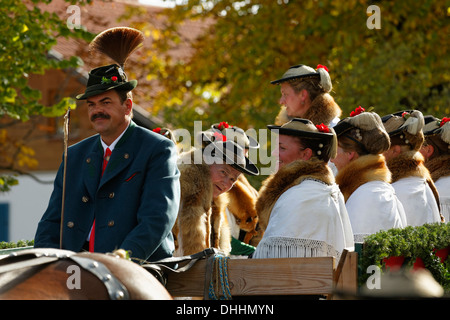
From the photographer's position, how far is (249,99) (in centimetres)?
1599

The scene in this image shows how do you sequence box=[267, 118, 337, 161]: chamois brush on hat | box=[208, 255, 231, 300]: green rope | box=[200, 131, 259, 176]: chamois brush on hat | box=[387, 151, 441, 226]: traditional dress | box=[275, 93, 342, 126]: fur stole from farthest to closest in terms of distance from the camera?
box=[275, 93, 342, 126]: fur stole < box=[387, 151, 441, 226]: traditional dress < box=[200, 131, 259, 176]: chamois brush on hat < box=[267, 118, 337, 161]: chamois brush on hat < box=[208, 255, 231, 300]: green rope

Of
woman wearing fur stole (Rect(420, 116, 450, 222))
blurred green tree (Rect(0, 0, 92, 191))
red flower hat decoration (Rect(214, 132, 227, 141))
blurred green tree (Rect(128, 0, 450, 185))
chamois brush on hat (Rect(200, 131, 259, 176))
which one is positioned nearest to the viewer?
chamois brush on hat (Rect(200, 131, 259, 176))

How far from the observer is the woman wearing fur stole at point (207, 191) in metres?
5.50

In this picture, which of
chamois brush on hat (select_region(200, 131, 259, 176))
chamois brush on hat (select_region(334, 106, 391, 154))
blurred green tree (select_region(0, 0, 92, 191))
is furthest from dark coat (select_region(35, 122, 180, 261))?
blurred green tree (select_region(0, 0, 92, 191))

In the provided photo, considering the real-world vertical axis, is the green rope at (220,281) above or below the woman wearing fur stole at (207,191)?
below

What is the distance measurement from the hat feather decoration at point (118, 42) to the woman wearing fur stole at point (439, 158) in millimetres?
3872

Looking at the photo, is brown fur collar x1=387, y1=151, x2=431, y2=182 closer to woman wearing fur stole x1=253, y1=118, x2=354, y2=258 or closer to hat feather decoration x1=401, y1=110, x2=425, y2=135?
hat feather decoration x1=401, y1=110, x2=425, y2=135

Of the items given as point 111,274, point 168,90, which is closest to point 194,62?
point 168,90

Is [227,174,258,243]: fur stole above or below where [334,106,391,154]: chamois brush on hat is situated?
below

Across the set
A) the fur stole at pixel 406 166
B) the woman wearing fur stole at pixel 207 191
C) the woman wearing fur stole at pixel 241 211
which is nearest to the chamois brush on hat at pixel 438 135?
the fur stole at pixel 406 166

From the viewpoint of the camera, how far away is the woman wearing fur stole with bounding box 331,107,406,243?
219 inches

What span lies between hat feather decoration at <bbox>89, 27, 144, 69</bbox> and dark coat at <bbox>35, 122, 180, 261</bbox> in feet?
1.51

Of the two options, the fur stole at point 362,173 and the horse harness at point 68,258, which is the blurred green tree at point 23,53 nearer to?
the fur stole at point 362,173
